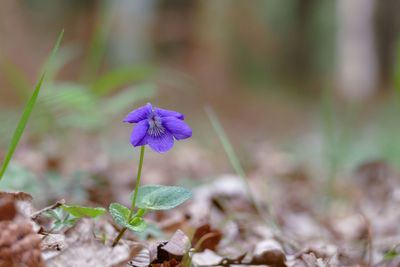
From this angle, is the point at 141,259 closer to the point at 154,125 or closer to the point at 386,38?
the point at 154,125

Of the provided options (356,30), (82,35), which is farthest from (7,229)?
(82,35)

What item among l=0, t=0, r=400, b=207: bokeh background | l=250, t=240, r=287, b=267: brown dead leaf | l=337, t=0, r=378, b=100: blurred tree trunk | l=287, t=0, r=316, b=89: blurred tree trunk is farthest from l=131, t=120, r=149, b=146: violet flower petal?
l=287, t=0, r=316, b=89: blurred tree trunk

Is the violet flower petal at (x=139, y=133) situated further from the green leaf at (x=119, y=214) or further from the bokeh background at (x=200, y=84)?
the bokeh background at (x=200, y=84)

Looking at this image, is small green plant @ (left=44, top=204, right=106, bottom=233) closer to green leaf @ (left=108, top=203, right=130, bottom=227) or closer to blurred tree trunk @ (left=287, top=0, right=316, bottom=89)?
green leaf @ (left=108, top=203, right=130, bottom=227)

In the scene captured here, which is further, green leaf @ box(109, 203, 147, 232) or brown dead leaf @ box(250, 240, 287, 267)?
brown dead leaf @ box(250, 240, 287, 267)

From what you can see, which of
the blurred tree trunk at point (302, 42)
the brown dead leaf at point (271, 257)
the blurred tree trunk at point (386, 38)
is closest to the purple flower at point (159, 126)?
the brown dead leaf at point (271, 257)

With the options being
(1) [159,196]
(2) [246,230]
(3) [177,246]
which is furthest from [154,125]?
(2) [246,230]

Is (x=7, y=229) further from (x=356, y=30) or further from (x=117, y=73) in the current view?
(x=356, y=30)
